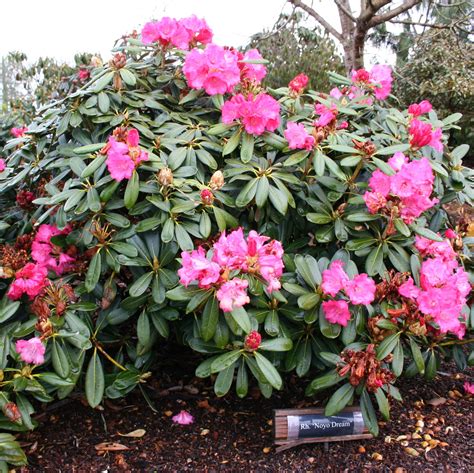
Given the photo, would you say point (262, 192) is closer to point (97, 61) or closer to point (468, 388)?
point (97, 61)

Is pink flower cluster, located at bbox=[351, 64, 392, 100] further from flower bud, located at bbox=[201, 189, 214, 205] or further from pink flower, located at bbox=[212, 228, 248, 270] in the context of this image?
pink flower, located at bbox=[212, 228, 248, 270]

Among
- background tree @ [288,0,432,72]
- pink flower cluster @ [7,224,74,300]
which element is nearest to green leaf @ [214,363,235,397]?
pink flower cluster @ [7,224,74,300]

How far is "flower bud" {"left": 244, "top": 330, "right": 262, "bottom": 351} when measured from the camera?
58.9 inches

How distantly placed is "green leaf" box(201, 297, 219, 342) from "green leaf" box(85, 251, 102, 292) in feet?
1.25

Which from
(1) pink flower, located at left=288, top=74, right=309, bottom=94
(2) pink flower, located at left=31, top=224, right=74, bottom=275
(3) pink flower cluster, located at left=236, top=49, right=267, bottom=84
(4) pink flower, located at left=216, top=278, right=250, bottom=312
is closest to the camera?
(4) pink flower, located at left=216, top=278, right=250, bottom=312

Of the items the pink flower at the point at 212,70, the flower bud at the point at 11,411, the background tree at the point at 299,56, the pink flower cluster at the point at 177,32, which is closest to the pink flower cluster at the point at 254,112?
the pink flower at the point at 212,70

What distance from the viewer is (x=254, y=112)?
175 centimetres

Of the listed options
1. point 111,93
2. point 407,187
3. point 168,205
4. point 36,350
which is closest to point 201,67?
point 111,93

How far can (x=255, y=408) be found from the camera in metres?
2.00

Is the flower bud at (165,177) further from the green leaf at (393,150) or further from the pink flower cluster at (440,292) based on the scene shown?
the pink flower cluster at (440,292)

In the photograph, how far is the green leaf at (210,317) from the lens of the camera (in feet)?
4.82

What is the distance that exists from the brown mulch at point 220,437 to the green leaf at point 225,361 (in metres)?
0.44

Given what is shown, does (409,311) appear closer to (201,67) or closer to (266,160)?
(266,160)

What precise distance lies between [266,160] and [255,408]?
93cm
